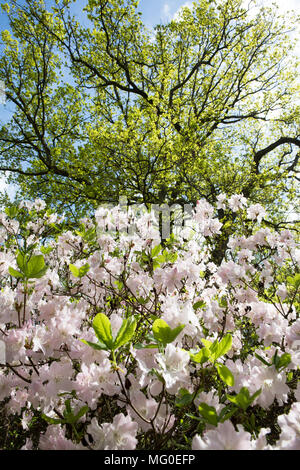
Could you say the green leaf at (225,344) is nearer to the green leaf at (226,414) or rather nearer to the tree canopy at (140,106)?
the green leaf at (226,414)

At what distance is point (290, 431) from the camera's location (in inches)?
28.9

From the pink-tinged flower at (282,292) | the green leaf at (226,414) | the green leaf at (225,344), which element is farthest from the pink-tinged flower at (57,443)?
the pink-tinged flower at (282,292)

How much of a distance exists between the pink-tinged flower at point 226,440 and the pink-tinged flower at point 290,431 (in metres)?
0.11

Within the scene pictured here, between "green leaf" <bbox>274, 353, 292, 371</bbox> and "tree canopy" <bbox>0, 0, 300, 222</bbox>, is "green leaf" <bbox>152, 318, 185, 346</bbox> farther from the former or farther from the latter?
"tree canopy" <bbox>0, 0, 300, 222</bbox>

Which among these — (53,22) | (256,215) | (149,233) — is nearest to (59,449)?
(149,233)

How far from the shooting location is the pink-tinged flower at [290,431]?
2.26 ft

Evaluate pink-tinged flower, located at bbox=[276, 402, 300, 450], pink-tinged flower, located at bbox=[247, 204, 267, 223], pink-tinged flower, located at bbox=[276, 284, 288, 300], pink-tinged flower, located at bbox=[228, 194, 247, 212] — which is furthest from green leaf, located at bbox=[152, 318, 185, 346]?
pink-tinged flower, located at bbox=[228, 194, 247, 212]

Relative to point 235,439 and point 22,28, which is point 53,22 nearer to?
point 22,28

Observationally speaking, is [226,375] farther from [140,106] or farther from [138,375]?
[140,106]

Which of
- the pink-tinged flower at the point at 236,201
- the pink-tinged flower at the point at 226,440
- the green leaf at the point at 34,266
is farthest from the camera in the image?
the pink-tinged flower at the point at 236,201

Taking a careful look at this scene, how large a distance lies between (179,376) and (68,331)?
501 mm

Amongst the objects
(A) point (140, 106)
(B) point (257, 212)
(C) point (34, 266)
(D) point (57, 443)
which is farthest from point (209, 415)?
(A) point (140, 106)

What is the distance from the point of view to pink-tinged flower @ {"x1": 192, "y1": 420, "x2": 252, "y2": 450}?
673 mm
